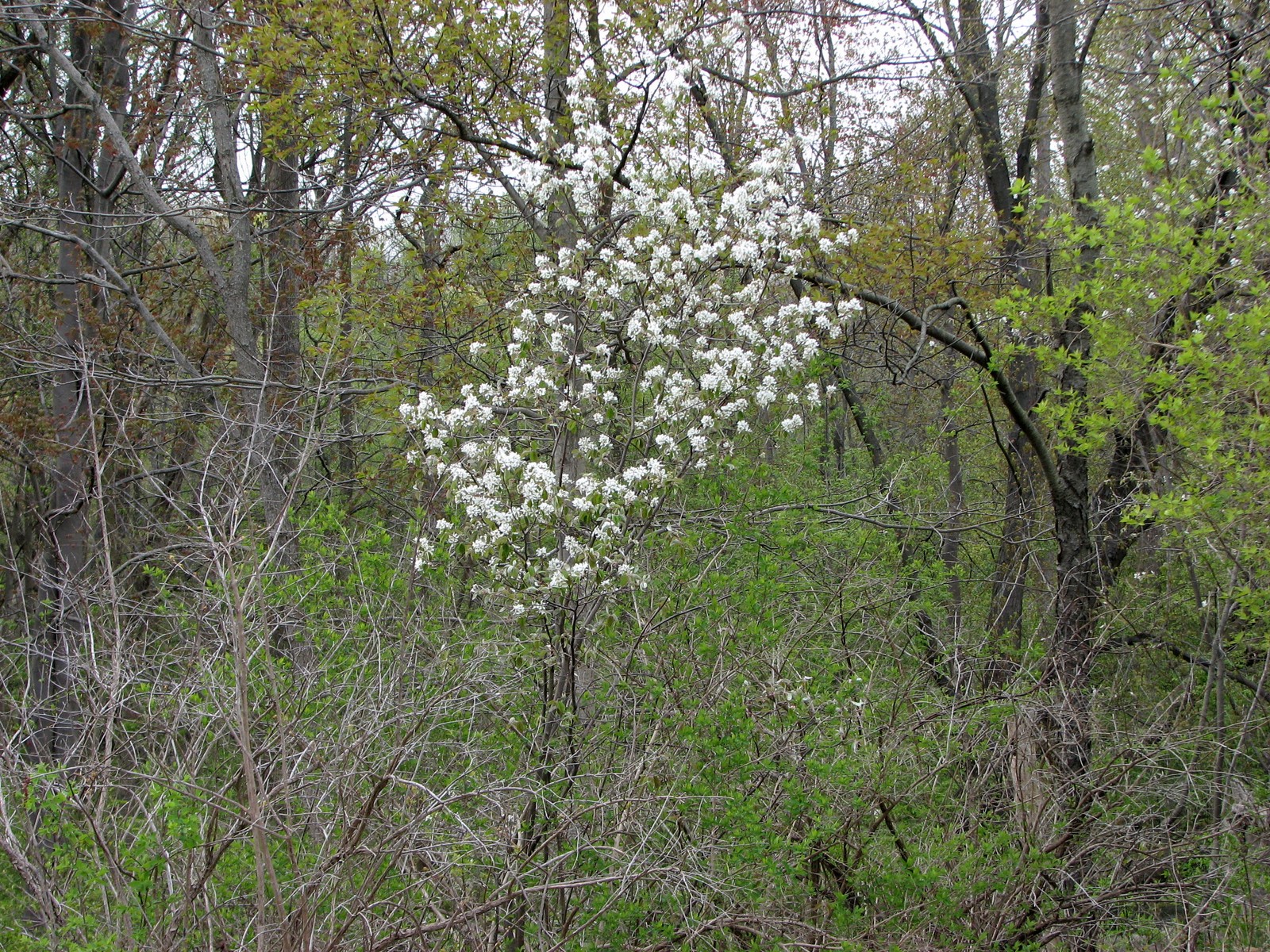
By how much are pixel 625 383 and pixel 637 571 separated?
1.54 meters

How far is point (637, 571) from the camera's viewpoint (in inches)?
197

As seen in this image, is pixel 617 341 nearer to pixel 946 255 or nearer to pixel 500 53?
pixel 500 53

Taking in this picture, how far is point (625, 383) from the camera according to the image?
20.2 feet

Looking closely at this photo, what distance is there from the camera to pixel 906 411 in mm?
12352

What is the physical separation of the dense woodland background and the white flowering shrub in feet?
0.12

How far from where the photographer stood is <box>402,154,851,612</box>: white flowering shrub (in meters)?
4.91

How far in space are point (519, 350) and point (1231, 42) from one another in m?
5.34

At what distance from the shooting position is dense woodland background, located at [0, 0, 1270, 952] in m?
4.00

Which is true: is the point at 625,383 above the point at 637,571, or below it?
above

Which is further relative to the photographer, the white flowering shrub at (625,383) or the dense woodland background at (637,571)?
the white flowering shrub at (625,383)

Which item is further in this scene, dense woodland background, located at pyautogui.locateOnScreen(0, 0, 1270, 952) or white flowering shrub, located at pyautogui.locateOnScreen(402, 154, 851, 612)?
white flowering shrub, located at pyautogui.locateOnScreen(402, 154, 851, 612)

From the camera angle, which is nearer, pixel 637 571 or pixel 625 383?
pixel 637 571

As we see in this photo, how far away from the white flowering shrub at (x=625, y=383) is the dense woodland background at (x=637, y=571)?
4cm

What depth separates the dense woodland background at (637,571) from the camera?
4.00 meters
